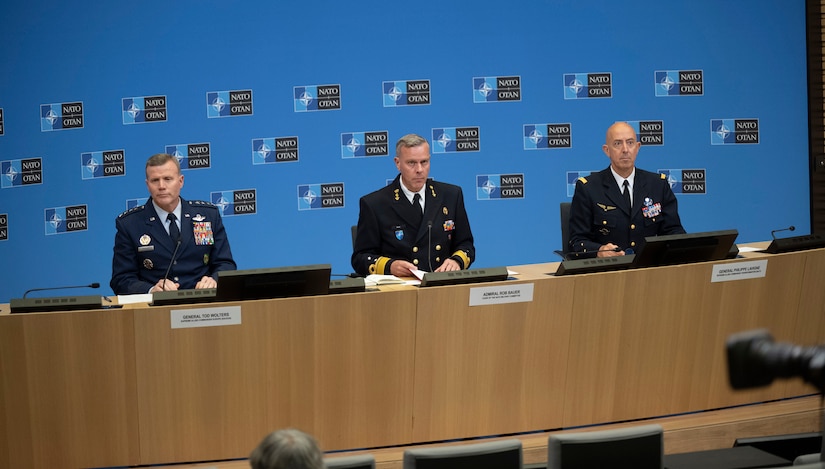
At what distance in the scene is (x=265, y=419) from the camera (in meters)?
4.04

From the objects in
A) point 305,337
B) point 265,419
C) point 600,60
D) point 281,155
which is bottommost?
point 265,419

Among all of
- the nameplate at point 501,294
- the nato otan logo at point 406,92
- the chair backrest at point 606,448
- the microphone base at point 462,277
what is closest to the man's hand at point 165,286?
the microphone base at point 462,277

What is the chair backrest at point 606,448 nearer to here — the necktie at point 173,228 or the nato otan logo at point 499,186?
the necktie at point 173,228

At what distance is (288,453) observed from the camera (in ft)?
7.10

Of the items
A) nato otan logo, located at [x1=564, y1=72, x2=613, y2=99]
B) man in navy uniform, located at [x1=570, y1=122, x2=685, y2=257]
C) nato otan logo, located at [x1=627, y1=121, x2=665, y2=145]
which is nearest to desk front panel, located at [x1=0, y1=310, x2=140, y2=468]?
man in navy uniform, located at [x1=570, y1=122, x2=685, y2=257]

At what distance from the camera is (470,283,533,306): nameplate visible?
420 cm

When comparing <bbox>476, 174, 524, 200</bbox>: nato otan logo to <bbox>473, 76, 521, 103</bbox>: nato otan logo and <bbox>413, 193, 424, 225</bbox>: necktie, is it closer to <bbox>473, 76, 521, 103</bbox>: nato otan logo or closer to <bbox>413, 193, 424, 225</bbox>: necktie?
<bbox>473, 76, 521, 103</bbox>: nato otan logo

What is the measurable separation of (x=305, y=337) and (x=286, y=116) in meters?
3.86

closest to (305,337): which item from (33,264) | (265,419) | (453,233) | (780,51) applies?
(265,419)

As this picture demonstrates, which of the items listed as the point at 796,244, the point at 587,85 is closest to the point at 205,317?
the point at 796,244

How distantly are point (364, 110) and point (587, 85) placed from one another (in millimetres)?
1820

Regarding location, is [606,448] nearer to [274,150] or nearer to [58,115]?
[274,150]

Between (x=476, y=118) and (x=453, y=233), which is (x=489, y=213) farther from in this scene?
(x=453, y=233)

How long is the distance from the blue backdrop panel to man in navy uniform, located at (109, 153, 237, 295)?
7.97 ft
